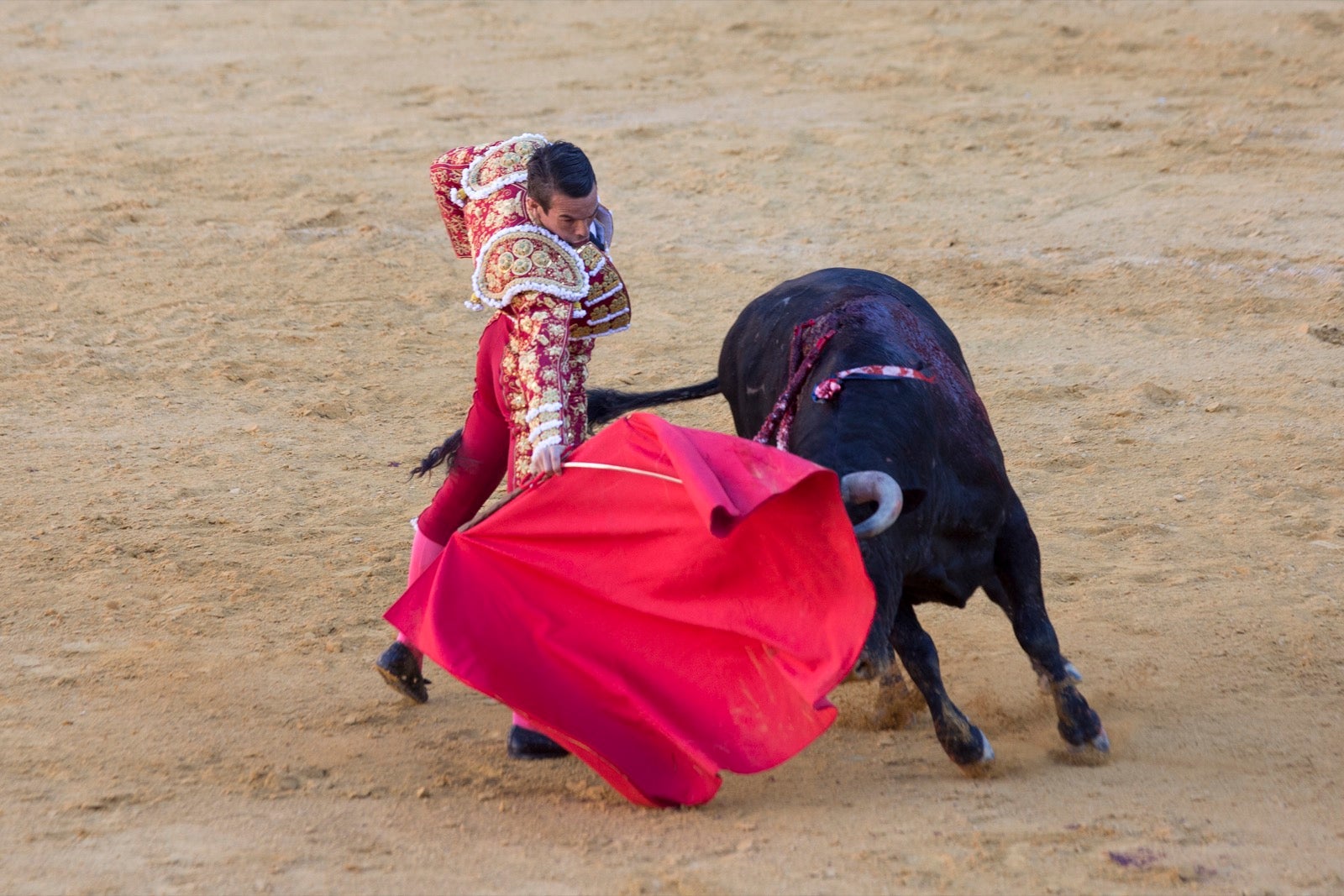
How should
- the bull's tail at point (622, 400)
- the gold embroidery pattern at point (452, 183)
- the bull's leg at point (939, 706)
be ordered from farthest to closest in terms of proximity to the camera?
the bull's tail at point (622, 400) < the gold embroidery pattern at point (452, 183) < the bull's leg at point (939, 706)

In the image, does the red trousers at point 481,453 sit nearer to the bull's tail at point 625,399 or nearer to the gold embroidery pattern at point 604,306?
the gold embroidery pattern at point 604,306

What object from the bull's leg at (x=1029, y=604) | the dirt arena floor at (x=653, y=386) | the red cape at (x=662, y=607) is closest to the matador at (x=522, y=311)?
the red cape at (x=662, y=607)

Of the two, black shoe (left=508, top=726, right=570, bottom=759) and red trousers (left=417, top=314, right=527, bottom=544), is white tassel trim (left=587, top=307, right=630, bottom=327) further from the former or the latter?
black shoe (left=508, top=726, right=570, bottom=759)

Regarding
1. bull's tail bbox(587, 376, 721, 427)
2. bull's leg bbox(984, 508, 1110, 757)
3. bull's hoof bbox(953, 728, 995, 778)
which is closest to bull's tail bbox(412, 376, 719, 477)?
bull's tail bbox(587, 376, 721, 427)

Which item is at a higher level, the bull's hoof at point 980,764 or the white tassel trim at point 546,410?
the white tassel trim at point 546,410

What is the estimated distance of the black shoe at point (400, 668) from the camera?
364cm

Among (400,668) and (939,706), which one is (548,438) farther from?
(939,706)

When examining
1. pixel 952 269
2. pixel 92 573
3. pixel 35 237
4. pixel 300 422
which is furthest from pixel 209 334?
pixel 952 269

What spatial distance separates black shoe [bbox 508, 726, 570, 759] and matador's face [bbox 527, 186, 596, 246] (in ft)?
3.68

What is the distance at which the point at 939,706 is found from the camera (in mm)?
3383

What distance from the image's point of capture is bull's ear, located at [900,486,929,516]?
3242mm

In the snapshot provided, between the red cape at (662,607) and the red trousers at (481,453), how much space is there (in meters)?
0.25

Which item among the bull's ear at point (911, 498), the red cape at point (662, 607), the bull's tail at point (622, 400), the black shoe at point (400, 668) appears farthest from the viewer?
the bull's tail at point (622, 400)

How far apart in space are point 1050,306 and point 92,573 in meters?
4.39
